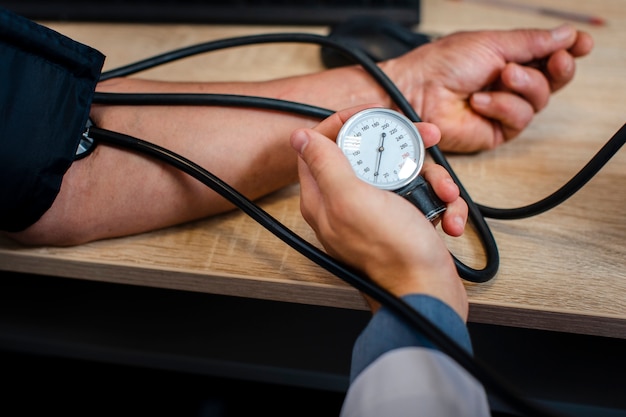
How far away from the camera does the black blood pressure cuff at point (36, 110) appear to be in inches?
19.2

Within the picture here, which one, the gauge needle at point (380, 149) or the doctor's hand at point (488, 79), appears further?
the doctor's hand at point (488, 79)

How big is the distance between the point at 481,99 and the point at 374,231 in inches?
11.6

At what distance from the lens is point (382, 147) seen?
1.68 ft

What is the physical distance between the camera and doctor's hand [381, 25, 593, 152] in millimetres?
635

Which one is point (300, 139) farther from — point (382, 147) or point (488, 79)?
point (488, 79)

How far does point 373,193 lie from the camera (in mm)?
452

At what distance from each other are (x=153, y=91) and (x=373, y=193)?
32 centimetres

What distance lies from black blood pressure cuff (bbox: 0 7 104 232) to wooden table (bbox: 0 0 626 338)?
3.1 inches

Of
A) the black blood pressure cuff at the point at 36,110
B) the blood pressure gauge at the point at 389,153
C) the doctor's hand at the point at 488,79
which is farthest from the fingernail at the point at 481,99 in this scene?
the black blood pressure cuff at the point at 36,110

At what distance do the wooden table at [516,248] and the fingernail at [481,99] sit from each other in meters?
0.06

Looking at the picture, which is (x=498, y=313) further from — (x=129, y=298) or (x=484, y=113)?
(x=129, y=298)

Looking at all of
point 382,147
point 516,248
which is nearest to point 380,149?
point 382,147

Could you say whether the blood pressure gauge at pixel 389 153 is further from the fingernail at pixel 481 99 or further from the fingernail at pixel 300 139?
the fingernail at pixel 481 99

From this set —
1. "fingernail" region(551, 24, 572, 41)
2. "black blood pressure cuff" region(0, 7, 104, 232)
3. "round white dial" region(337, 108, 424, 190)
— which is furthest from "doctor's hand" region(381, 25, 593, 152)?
"black blood pressure cuff" region(0, 7, 104, 232)
